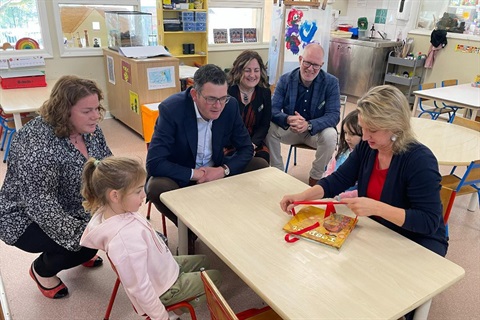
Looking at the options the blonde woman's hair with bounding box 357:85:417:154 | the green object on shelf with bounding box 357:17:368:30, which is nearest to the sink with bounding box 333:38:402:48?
the green object on shelf with bounding box 357:17:368:30

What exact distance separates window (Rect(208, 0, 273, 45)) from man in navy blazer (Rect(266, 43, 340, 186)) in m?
2.96

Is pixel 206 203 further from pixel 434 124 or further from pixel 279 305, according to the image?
pixel 434 124

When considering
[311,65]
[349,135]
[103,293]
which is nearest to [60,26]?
[311,65]

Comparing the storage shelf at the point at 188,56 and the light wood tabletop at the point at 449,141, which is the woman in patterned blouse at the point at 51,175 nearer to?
the light wood tabletop at the point at 449,141

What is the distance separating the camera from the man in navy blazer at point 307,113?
2.88 metres

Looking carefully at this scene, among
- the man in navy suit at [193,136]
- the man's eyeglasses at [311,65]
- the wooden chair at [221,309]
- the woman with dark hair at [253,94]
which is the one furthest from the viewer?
the man's eyeglasses at [311,65]

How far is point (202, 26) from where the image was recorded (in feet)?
16.8

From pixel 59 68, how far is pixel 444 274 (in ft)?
14.7

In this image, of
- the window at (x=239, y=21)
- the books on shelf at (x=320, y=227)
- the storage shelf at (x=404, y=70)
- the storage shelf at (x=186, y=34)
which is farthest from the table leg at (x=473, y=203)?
the window at (x=239, y=21)

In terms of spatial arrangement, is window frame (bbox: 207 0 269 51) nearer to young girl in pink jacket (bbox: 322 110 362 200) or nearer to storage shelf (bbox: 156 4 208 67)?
storage shelf (bbox: 156 4 208 67)

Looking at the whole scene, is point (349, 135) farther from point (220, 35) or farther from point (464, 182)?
point (220, 35)

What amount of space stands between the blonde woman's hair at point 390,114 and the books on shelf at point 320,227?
1.21ft

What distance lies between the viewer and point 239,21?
5.93 meters

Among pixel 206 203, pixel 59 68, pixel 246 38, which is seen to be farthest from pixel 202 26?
Result: pixel 206 203
